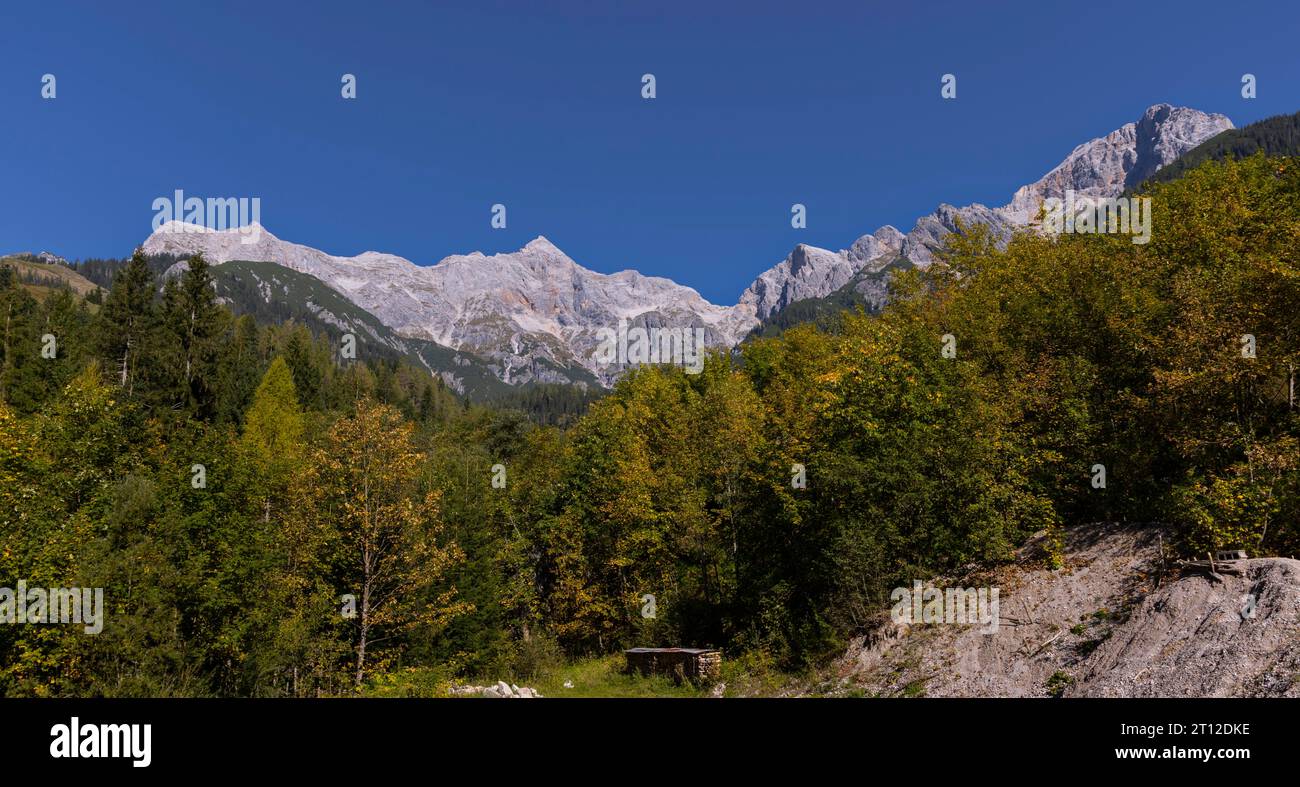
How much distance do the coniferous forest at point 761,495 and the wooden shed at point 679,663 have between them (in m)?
2.20

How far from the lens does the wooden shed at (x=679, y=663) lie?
31078 mm

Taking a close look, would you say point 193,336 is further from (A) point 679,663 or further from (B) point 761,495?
(B) point 761,495

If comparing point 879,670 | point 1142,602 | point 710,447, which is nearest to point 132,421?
point 710,447

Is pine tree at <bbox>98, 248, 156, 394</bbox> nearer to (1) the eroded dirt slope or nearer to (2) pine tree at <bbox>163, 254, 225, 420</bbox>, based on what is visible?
(2) pine tree at <bbox>163, 254, 225, 420</bbox>

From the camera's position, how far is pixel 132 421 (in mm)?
56969

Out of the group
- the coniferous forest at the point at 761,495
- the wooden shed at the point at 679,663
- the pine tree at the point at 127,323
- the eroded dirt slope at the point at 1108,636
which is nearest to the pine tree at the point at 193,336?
the pine tree at the point at 127,323

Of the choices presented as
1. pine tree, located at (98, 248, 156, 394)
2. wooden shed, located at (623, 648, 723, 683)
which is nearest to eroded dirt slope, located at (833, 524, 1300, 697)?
wooden shed, located at (623, 648, 723, 683)

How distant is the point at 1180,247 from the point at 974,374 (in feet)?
37.1

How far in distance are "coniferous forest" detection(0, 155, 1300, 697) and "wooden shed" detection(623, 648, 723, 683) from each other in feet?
7.23

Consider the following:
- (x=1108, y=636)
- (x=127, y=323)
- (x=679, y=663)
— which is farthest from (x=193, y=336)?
(x=1108, y=636)

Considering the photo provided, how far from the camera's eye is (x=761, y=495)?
33312mm

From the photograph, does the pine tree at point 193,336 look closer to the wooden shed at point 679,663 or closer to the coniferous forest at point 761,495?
the coniferous forest at point 761,495

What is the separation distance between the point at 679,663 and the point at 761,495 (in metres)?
8.93
